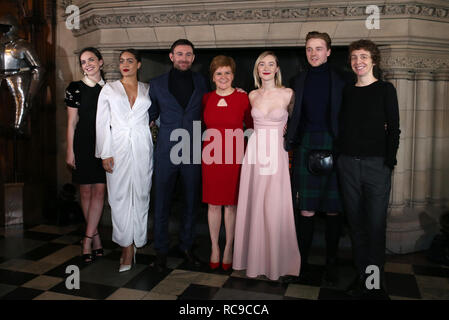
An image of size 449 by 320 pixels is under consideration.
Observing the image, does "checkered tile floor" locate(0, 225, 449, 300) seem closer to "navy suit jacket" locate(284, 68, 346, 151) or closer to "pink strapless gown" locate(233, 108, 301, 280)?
"pink strapless gown" locate(233, 108, 301, 280)

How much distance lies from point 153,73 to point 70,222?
5.30 ft

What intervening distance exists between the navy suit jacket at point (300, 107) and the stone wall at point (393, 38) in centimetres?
88

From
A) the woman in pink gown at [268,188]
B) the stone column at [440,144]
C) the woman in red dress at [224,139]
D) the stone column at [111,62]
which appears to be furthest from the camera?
the stone column at [111,62]

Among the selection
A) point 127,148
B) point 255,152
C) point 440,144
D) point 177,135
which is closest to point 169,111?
point 177,135

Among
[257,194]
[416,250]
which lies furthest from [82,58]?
[416,250]

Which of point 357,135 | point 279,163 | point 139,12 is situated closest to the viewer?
point 357,135

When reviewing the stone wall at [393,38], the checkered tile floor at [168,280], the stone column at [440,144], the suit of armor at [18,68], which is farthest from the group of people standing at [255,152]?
the stone column at [440,144]

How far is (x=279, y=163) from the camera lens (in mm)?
2818

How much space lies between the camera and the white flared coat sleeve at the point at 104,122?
2938 mm

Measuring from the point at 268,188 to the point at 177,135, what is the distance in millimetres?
705

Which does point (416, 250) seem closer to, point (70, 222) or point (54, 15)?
point (70, 222)

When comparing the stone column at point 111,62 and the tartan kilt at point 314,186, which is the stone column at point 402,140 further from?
the stone column at point 111,62

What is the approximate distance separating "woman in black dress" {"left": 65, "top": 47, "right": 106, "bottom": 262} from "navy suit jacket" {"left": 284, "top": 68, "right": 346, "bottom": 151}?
1382mm

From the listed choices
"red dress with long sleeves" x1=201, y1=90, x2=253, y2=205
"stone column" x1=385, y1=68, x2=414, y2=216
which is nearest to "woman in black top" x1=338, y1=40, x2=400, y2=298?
"red dress with long sleeves" x1=201, y1=90, x2=253, y2=205
